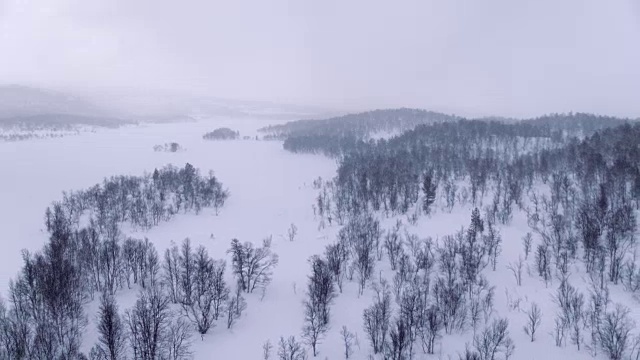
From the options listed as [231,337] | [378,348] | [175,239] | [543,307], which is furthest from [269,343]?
[175,239]

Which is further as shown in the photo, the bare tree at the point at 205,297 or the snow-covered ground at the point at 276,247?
the bare tree at the point at 205,297

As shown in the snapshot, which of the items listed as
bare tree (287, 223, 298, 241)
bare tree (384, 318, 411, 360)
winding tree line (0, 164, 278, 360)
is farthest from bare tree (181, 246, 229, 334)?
bare tree (287, 223, 298, 241)

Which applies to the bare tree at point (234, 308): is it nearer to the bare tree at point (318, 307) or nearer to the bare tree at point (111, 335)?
the bare tree at point (318, 307)

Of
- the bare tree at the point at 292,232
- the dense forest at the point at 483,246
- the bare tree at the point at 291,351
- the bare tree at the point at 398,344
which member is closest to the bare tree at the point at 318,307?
the dense forest at the point at 483,246

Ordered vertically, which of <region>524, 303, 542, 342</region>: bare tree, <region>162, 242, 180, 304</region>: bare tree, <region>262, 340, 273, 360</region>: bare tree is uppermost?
<region>162, 242, 180, 304</region>: bare tree

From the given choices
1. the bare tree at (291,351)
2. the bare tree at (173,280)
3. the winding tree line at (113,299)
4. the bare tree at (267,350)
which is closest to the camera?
the winding tree line at (113,299)

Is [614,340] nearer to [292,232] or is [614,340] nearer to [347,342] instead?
[347,342]

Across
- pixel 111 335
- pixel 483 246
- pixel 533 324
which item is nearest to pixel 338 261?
pixel 483 246

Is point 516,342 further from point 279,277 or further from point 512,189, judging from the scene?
point 512,189

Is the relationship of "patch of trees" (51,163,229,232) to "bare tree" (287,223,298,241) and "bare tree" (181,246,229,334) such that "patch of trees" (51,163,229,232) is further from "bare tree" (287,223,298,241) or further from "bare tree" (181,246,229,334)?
"bare tree" (181,246,229,334)

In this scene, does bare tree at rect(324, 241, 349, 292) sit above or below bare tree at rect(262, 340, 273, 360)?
above

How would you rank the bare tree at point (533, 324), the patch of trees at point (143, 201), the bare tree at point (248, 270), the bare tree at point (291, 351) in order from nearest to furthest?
the bare tree at point (291, 351) < the bare tree at point (533, 324) < the bare tree at point (248, 270) < the patch of trees at point (143, 201)
